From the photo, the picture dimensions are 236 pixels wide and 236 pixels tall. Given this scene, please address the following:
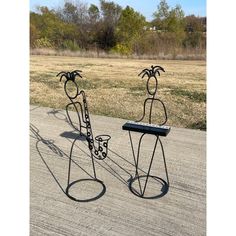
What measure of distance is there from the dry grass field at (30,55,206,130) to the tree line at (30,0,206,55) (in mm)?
4804

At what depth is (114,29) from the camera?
18.2m

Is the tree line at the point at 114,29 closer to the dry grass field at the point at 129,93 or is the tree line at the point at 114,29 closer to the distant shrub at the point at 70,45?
the distant shrub at the point at 70,45

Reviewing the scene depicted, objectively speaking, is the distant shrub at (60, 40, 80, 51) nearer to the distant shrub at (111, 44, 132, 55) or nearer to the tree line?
the tree line

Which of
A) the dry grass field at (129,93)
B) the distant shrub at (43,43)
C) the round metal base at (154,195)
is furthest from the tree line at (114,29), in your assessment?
the round metal base at (154,195)

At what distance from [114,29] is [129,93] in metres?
12.5

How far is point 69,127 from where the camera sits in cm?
438

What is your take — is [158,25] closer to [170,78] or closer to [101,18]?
[101,18]

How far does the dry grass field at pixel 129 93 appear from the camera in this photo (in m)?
5.18

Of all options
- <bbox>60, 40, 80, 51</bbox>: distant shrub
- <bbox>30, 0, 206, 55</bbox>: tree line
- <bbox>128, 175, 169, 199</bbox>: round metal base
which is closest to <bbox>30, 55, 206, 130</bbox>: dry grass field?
<bbox>128, 175, 169, 199</bbox>: round metal base

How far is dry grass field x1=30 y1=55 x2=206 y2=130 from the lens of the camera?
5180mm

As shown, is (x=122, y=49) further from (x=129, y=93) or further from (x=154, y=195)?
(x=154, y=195)

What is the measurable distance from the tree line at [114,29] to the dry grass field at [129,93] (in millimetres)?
4804

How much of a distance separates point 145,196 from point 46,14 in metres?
19.5
